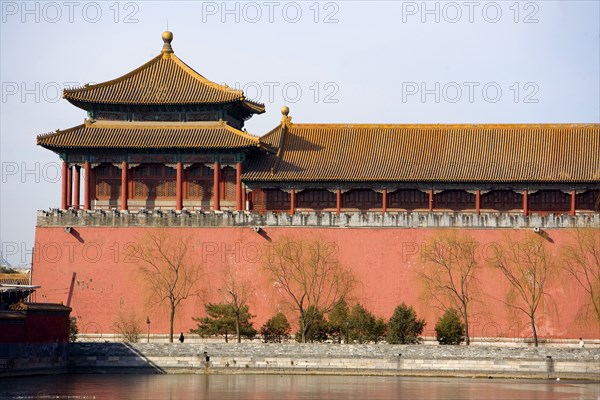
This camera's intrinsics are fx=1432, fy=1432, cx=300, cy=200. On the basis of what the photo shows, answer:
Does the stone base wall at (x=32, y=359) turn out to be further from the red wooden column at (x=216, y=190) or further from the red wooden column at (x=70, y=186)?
the red wooden column at (x=216, y=190)

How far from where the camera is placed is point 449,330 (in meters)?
46.2

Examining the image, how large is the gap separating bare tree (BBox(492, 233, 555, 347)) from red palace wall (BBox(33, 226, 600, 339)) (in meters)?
0.27

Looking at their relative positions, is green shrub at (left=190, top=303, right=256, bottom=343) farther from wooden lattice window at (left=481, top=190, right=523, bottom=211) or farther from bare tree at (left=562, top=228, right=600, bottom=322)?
bare tree at (left=562, top=228, right=600, bottom=322)

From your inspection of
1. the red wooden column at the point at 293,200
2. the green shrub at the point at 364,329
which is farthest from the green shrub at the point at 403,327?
the red wooden column at the point at 293,200

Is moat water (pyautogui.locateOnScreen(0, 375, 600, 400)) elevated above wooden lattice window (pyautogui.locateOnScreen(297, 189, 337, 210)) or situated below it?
below

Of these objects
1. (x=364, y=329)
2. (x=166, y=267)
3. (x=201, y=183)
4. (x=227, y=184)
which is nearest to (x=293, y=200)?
(x=227, y=184)

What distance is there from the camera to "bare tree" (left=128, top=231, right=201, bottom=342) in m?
49.2

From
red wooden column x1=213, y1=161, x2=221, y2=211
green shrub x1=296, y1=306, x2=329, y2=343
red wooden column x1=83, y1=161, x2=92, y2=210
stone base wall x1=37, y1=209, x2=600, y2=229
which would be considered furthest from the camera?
red wooden column x1=83, y1=161, x2=92, y2=210

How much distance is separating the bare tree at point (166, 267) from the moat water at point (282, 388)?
6.13 m

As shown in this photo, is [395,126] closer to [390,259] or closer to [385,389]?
[390,259]

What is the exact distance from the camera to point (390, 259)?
4938 cm

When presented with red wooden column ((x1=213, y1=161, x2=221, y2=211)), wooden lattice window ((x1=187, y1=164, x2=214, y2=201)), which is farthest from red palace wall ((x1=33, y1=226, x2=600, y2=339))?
wooden lattice window ((x1=187, y1=164, x2=214, y2=201))

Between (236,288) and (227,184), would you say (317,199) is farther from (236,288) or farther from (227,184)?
(236,288)

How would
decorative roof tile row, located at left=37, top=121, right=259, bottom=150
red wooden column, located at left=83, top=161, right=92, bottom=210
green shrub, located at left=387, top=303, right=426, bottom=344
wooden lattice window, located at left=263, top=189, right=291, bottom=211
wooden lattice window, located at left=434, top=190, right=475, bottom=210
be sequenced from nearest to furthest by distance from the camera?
green shrub, located at left=387, top=303, right=426, bottom=344 < decorative roof tile row, located at left=37, top=121, right=259, bottom=150 < red wooden column, located at left=83, top=161, right=92, bottom=210 < wooden lattice window, located at left=434, top=190, right=475, bottom=210 < wooden lattice window, located at left=263, top=189, right=291, bottom=211
